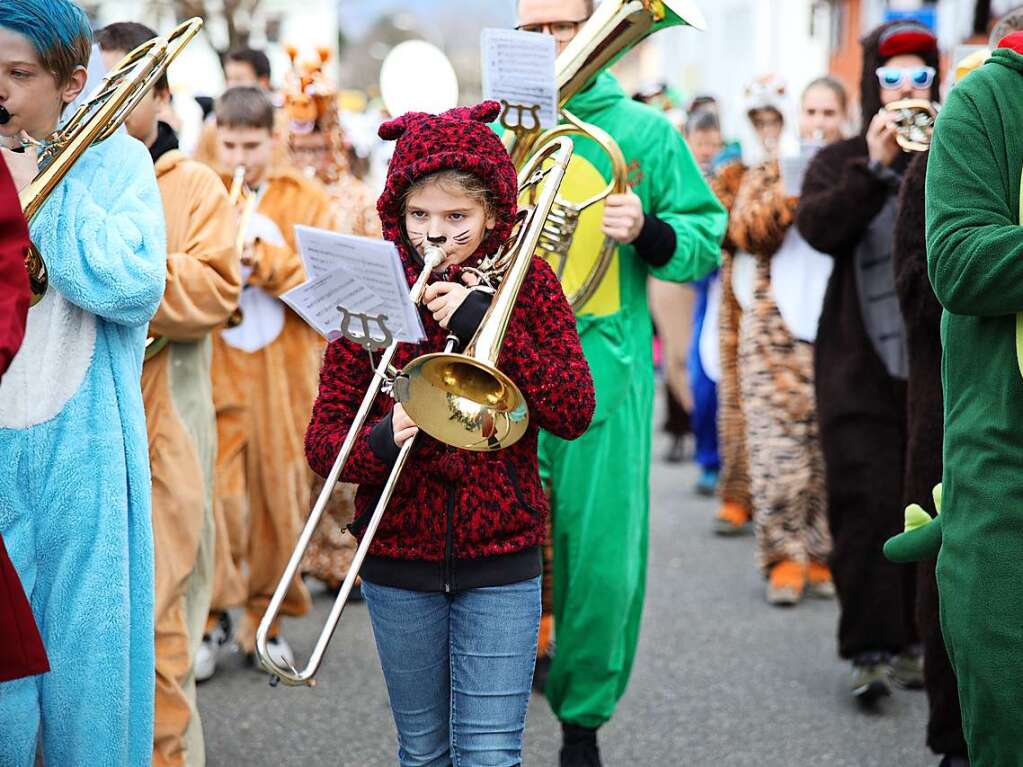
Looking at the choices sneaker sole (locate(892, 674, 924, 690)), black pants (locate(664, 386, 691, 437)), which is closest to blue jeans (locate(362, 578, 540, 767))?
sneaker sole (locate(892, 674, 924, 690))

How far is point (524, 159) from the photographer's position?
447cm

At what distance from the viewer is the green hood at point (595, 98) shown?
4793mm

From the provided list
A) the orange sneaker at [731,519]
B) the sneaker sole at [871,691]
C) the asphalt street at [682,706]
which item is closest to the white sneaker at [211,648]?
the asphalt street at [682,706]

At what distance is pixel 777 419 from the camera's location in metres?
7.21

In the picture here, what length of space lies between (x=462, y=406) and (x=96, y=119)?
3.50 ft

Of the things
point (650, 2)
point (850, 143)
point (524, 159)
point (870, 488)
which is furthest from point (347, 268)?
point (850, 143)

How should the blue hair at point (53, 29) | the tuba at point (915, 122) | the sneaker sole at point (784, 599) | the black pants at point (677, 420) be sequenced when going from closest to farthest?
1. the blue hair at point (53, 29)
2. the tuba at point (915, 122)
3. the sneaker sole at point (784, 599)
4. the black pants at point (677, 420)

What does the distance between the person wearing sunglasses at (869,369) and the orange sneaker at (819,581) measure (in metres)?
1.54

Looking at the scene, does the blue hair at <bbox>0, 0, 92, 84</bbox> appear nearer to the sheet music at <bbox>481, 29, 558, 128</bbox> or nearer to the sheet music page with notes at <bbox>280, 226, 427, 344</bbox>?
the sheet music page with notes at <bbox>280, 226, 427, 344</bbox>

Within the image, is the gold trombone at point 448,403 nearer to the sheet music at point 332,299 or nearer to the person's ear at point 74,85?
the sheet music at point 332,299

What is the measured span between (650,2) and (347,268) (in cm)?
184

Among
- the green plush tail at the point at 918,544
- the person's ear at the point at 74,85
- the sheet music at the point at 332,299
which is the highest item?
the person's ear at the point at 74,85

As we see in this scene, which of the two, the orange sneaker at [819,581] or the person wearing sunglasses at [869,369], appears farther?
the orange sneaker at [819,581]

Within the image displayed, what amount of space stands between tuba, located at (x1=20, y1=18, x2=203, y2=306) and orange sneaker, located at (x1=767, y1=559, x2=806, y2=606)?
4.30m
